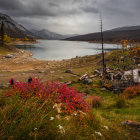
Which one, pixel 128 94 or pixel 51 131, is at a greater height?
pixel 51 131

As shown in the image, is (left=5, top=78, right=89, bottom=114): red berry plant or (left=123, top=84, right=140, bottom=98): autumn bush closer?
(left=5, top=78, right=89, bottom=114): red berry plant

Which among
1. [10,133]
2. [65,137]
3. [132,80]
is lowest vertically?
[132,80]

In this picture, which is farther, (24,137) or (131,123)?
(131,123)

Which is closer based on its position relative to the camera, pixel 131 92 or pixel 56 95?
pixel 56 95

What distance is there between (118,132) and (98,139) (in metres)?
0.93

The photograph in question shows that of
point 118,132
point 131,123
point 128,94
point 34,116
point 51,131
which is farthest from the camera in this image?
point 128,94

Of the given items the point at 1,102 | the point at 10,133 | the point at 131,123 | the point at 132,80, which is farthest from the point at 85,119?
the point at 132,80

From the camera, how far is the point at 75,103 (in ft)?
20.7

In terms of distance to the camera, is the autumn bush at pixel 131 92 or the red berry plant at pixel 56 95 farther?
the autumn bush at pixel 131 92

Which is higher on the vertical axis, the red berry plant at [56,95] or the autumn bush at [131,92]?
the red berry plant at [56,95]

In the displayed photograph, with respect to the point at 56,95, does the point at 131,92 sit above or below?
below

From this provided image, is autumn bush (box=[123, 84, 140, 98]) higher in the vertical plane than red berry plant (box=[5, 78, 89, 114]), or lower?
lower

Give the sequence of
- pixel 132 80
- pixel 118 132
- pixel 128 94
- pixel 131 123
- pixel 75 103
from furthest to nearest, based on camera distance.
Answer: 1. pixel 132 80
2. pixel 128 94
3. pixel 75 103
4. pixel 131 123
5. pixel 118 132

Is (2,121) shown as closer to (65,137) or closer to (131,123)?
(65,137)
